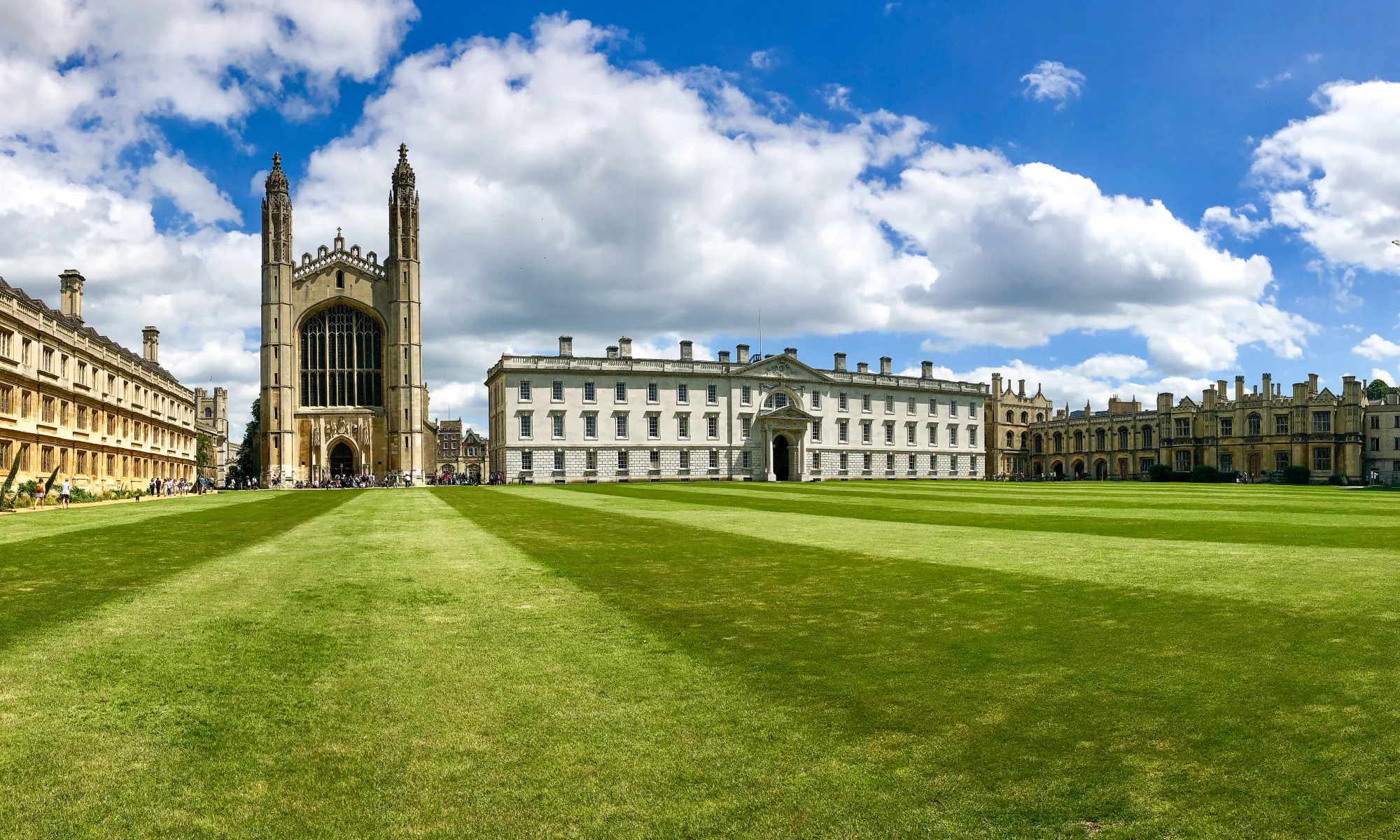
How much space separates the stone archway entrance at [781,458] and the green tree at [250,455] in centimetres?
5126

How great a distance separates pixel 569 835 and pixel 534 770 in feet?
2.61

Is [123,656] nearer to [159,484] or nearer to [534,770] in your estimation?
[534,770]

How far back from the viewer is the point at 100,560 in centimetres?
1364

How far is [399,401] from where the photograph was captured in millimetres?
74000

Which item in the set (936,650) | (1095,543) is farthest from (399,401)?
(936,650)

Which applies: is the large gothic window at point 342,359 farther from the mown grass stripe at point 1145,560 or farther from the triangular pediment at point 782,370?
the mown grass stripe at point 1145,560

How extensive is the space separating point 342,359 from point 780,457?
139 feet

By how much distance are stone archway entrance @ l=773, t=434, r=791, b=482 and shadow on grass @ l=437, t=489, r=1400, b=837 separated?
73.0 metres

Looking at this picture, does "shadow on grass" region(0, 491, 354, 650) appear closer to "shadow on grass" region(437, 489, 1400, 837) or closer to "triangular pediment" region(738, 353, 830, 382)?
"shadow on grass" region(437, 489, 1400, 837)

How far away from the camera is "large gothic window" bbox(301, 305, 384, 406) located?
75625mm

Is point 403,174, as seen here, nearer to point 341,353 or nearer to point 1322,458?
point 341,353

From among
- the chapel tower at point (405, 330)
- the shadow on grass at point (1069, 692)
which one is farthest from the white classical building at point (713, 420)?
the shadow on grass at point (1069, 692)

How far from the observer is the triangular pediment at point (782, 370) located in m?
82.4

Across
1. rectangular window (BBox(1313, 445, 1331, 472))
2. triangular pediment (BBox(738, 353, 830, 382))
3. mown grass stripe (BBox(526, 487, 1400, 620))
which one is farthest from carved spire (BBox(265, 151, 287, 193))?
rectangular window (BBox(1313, 445, 1331, 472))
